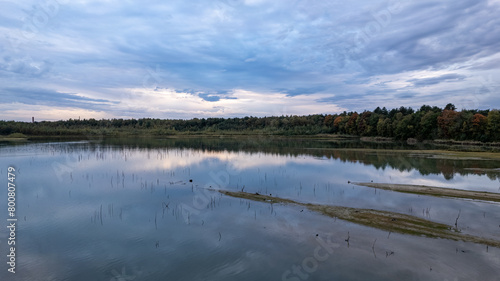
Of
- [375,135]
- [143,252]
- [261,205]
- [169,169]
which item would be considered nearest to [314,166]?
[169,169]

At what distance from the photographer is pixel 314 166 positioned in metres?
26.9

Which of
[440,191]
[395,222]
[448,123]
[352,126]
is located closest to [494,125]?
[448,123]

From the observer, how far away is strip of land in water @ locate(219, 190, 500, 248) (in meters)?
9.63

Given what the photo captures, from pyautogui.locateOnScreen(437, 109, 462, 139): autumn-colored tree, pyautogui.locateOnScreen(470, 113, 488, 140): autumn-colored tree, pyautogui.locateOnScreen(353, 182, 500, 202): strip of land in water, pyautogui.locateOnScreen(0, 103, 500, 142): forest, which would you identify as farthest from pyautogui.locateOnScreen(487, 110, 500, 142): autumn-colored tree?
pyautogui.locateOnScreen(353, 182, 500, 202): strip of land in water

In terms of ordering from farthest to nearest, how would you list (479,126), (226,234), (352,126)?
(352,126)
(479,126)
(226,234)

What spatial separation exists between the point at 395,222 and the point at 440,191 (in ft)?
23.4

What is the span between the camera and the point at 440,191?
633 inches

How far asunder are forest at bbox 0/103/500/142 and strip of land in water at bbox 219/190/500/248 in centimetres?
5834

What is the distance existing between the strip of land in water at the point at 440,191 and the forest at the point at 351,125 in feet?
168

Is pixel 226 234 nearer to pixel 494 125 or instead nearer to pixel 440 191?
pixel 440 191

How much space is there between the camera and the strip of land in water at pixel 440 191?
14.9 metres

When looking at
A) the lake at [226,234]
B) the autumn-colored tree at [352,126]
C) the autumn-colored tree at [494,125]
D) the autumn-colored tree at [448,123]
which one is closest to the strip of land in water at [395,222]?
the lake at [226,234]

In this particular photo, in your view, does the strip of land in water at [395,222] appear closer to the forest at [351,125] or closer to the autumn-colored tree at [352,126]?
the forest at [351,125]

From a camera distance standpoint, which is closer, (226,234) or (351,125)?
(226,234)
